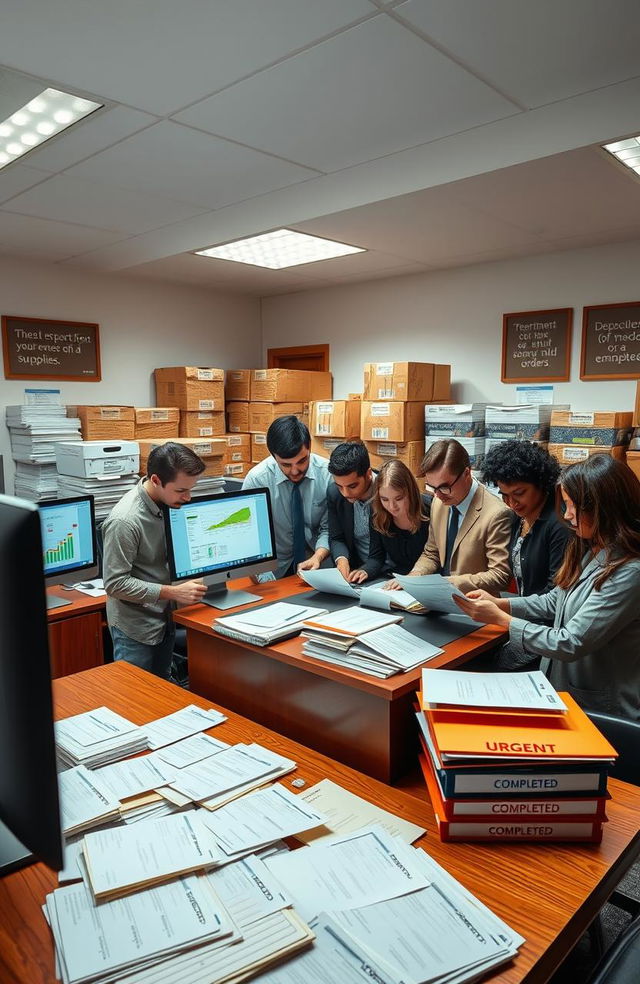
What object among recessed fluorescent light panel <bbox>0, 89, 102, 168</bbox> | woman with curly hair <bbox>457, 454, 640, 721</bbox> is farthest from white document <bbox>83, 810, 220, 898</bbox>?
recessed fluorescent light panel <bbox>0, 89, 102, 168</bbox>

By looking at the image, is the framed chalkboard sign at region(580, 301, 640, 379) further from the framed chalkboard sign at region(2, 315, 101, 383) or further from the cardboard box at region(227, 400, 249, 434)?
the framed chalkboard sign at region(2, 315, 101, 383)

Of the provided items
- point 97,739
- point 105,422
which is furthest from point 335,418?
point 97,739

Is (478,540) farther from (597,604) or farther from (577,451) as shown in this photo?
(577,451)

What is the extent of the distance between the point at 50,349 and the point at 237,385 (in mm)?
1546

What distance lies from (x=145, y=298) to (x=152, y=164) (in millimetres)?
2499

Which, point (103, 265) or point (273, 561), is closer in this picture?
point (273, 561)

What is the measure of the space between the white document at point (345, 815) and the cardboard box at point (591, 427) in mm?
3024

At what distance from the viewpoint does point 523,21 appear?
1805 mm

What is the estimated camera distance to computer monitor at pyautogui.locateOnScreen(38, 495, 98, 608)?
2666 millimetres

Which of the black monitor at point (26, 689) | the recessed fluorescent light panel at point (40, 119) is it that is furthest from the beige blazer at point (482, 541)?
the recessed fluorescent light panel at point (40, 119)

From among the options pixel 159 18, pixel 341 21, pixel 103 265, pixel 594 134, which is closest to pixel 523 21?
pixel 341 21

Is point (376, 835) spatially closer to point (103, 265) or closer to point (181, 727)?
point (181, 727)

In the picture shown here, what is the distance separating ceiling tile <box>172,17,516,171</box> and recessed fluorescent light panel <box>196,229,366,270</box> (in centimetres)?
105

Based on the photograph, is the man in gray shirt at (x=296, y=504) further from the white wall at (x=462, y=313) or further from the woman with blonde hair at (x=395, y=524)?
the white wall at (x=462, y=313)
